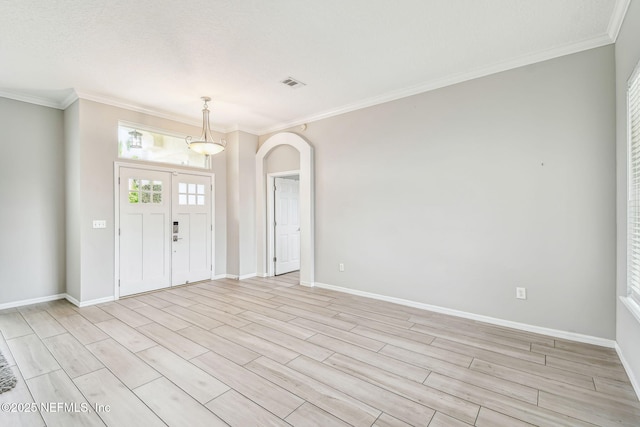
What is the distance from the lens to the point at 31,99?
4152 mm

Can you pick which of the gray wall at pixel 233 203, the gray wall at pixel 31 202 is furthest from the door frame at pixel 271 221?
the gray wall at pixel 31 202

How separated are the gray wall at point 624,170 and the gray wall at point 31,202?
672cm

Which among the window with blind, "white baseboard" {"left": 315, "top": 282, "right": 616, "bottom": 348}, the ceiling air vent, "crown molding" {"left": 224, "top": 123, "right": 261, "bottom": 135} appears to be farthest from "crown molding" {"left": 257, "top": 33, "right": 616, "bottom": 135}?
"white baseboard" {"left": 315, "top": 282, "right": 616, "bottom": 348}

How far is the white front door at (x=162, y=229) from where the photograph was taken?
14.8ft

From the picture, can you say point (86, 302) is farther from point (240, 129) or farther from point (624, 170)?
point (624, 170)

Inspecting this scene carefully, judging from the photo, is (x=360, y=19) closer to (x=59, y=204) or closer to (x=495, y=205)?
(x=495, y=205)

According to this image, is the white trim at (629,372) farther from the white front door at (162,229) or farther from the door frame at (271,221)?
the white front door at (162,229)

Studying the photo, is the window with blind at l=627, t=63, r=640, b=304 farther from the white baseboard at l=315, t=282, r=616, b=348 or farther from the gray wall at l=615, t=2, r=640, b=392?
the white baseboard at l=315, t=282, r=616, b=348

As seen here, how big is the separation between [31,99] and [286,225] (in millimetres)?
4419

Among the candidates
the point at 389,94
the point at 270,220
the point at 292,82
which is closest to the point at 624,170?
the point at 389,94

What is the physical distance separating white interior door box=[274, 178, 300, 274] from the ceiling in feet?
7.41

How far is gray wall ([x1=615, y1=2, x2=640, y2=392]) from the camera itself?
2158 mm

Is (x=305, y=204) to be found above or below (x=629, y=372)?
above

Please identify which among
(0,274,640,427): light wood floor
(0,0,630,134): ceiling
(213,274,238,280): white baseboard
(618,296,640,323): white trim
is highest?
(0,0,630,134): ceiling
